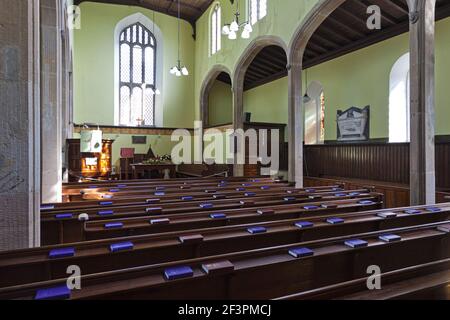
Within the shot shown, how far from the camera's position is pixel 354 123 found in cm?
900

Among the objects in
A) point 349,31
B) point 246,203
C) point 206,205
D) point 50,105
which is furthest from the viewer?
point 349,31

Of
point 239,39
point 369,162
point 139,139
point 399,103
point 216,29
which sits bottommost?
point 369,162

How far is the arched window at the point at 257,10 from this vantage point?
30.8ft

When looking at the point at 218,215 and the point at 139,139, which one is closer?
the point at 218,215

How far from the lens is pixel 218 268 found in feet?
5.24

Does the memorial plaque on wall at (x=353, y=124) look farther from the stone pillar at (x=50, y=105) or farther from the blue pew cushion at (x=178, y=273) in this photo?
the blue pew cushion at (x=178, y=273)

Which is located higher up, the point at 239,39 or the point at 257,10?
the point at 257,10

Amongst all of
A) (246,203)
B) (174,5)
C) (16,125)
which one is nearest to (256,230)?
(246,203)

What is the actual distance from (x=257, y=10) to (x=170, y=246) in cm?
932

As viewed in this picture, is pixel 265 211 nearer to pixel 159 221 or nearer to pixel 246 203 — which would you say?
pixel 246 203

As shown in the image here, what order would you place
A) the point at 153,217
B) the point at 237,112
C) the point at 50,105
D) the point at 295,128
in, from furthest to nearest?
1. the point at 237,112
2. the point at 295,128
3. the point at 50,105
4. the point at 153,217

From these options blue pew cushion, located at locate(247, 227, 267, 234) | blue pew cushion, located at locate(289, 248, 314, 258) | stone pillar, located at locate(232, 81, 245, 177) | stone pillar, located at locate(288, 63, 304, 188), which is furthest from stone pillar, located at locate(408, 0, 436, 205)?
stone pillar, located at locate(232, 81, 245, 177)
